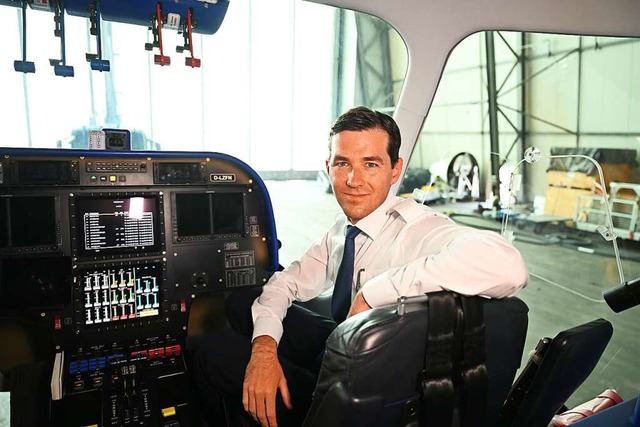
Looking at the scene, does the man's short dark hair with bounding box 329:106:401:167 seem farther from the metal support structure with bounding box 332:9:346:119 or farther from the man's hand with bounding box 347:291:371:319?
the metal support structure with bounding box 332:9:346:119

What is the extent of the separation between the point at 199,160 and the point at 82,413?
100cm

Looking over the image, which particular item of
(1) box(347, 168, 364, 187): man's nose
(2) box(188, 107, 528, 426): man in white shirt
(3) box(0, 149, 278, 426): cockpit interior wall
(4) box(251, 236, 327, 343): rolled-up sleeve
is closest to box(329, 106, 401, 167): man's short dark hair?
(2) box(188, 107, 528, 426): man in white shirt

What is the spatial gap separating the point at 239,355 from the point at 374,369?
0.79 metres

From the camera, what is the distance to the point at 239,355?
4.60ft

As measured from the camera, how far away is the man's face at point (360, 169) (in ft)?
3.99

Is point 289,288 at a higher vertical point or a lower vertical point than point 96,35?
lower

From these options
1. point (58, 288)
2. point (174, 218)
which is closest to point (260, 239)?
point (174, 218)

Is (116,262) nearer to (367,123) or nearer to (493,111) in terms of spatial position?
(367,123)

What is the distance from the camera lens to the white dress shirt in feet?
3.03

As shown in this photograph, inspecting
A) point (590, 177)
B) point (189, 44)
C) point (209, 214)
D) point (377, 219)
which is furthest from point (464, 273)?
point (590, 177)

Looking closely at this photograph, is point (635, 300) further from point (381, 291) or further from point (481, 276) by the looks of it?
point (381, 291)

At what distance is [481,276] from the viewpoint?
35.5 inches

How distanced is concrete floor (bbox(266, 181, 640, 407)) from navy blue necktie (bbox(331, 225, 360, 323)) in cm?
89

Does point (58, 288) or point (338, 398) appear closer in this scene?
point (338, 398)
